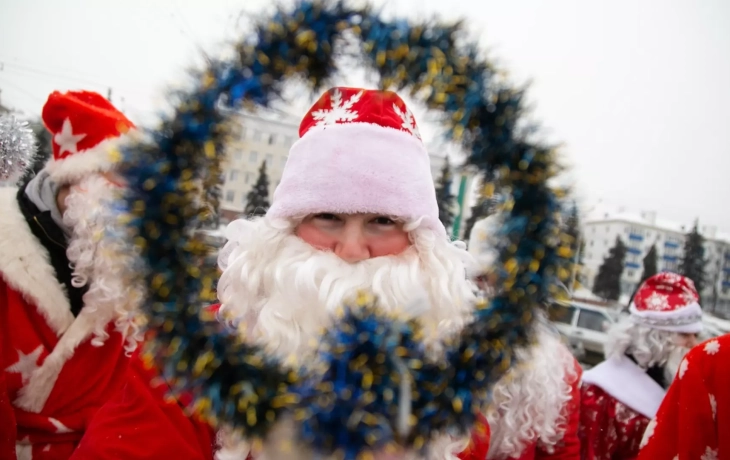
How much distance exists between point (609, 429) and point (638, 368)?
1.62 feet

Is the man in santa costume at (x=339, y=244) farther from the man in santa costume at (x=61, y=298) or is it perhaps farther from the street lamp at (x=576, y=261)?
the man in santa costume at (x=61, y=298)

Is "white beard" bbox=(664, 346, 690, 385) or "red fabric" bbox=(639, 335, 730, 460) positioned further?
"white beard" bbox=(664, 346, 690, 385)

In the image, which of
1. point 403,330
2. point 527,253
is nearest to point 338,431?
point 403,330

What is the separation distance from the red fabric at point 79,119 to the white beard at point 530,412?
98.7 inches

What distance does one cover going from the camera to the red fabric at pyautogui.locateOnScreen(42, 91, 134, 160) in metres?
2.73

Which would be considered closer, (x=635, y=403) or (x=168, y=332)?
(x=168, y=332)

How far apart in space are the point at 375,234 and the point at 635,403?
8.58 feet

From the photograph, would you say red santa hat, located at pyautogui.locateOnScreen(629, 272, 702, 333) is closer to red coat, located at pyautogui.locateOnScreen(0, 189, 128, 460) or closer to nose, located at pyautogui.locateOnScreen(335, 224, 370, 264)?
nose, located at pyautogui.locateOnScreen(335, 224, 370, 264)

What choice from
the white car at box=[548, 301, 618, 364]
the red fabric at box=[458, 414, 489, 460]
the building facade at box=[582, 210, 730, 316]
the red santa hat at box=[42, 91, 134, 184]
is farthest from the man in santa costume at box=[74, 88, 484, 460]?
the building facade at box=[582, 210, 730, 316]

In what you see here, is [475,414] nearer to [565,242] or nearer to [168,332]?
[565,242]

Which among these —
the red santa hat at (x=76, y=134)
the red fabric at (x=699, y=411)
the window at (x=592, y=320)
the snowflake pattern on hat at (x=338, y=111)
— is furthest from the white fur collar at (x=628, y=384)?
the window at (x=592, y=320)

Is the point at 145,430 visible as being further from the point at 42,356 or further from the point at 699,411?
the point at 699,411

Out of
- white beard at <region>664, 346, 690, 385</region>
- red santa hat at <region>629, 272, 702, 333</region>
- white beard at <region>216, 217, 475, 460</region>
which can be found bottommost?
white beard at <region>664, 346, 690, 385</region>

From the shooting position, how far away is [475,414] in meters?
1.16
